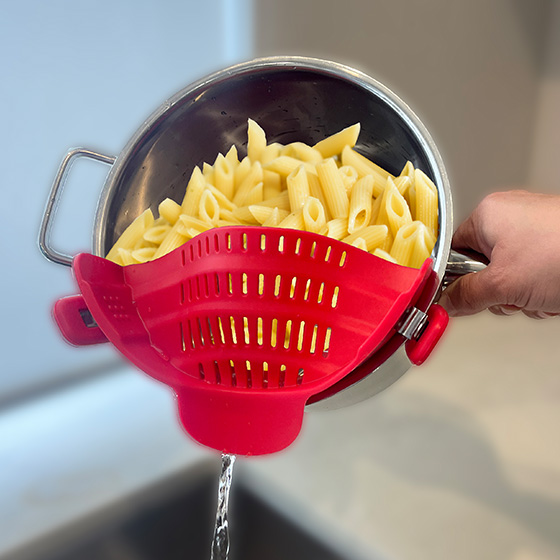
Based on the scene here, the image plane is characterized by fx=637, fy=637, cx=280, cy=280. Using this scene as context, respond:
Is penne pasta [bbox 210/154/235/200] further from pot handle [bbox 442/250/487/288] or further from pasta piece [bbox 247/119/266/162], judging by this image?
pot handle [bbox 442/250/487/288]

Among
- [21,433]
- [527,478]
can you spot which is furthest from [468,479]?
[21,433]

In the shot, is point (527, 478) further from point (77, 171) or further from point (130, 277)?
point (77, 171)

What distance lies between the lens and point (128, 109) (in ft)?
2.93

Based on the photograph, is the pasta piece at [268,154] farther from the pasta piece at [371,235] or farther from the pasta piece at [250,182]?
the pasta piece at [371,235]

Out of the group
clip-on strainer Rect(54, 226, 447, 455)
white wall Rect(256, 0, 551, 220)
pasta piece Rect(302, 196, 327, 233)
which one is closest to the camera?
clip-on strainer Rect(54, 226, 447, 455)

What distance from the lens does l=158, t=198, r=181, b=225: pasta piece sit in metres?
0.59

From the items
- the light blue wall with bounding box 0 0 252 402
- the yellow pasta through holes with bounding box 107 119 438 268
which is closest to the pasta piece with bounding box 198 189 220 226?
the yellow pasta through holes with bounding box 107 119 438 268

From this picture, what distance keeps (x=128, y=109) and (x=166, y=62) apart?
9 cm

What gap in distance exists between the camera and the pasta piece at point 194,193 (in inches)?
22.6

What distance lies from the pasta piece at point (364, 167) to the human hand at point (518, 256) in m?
0.10

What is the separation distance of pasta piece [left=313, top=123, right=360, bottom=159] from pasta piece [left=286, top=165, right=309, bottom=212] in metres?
0.06

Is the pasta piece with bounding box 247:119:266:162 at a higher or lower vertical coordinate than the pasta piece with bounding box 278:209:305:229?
higher

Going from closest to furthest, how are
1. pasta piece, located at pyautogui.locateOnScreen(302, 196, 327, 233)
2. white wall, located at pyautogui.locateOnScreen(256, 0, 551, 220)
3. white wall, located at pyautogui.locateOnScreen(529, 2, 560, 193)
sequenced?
pasta piece, located at pyautogui.locateOnScreen(302, 196, 327, 233) → white wall, located at pyautogui.locateOnScreen(256, 0, 551, 220) → white wall, located at pyautogui.locateOnScreen(529, 2, 560, 193)

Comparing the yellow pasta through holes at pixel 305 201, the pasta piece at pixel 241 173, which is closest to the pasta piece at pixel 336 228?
the yellow pasta through holes at pixel 305 201
